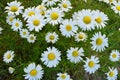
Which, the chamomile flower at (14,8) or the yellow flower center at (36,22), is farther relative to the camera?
the chamomile flower at (14,8)

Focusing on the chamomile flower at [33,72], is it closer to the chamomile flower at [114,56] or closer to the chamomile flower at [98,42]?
the chamomile flower at [98,42]

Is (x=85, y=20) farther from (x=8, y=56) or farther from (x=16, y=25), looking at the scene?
(x=8, y=56)

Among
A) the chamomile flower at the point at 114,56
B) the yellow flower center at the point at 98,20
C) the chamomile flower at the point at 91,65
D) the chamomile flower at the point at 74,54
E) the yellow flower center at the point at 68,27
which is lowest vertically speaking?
the chamomile flower at the point at 91,65

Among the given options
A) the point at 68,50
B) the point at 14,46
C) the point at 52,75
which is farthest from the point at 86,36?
Answer: the point at 14,46

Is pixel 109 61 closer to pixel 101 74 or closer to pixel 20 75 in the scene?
pixel 101 74

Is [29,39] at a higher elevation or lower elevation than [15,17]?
lower

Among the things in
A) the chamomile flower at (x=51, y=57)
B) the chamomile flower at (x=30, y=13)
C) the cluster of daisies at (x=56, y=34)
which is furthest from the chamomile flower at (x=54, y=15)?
the chamomile flower at (x=51, y=57)

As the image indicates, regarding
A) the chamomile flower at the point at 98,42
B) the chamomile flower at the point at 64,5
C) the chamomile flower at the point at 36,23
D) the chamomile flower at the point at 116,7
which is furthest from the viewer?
the chamomile flower at the point at 116,7
